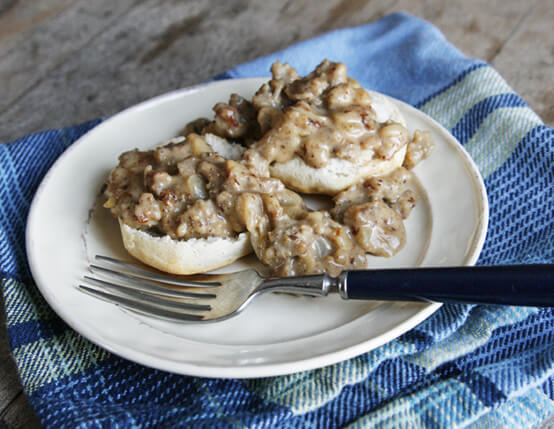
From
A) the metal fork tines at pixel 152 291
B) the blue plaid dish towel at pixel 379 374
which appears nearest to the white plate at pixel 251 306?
the metal fork tines at pixel 152 291

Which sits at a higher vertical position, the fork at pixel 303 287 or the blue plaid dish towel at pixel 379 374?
the fork at pixel 303 287

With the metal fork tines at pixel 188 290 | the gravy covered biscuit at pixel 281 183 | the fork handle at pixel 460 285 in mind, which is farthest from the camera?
the gravy covered biscuit at pixel 281 183

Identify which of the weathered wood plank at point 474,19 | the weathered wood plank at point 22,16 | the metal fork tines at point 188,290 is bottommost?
the weathered wood plank at point 474,19

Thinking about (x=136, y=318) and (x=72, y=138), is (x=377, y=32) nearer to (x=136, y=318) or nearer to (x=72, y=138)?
(x=72, y=138)

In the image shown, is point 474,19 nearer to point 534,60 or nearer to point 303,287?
point 534,60

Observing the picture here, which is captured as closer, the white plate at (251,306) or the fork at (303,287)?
the fork at (303,287)

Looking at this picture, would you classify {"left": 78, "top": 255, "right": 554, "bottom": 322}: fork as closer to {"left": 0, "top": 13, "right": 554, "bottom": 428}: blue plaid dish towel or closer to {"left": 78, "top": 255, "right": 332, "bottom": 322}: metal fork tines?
{"left": 78, "top": 255, "right": 332, "bottom": 322}: metal fork tines

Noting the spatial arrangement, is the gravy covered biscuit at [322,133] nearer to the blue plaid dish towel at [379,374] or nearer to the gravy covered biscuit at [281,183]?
the gravy covered biscuit at [281,183]

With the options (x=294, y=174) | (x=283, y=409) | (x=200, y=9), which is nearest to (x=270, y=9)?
(x=200, y=9)
